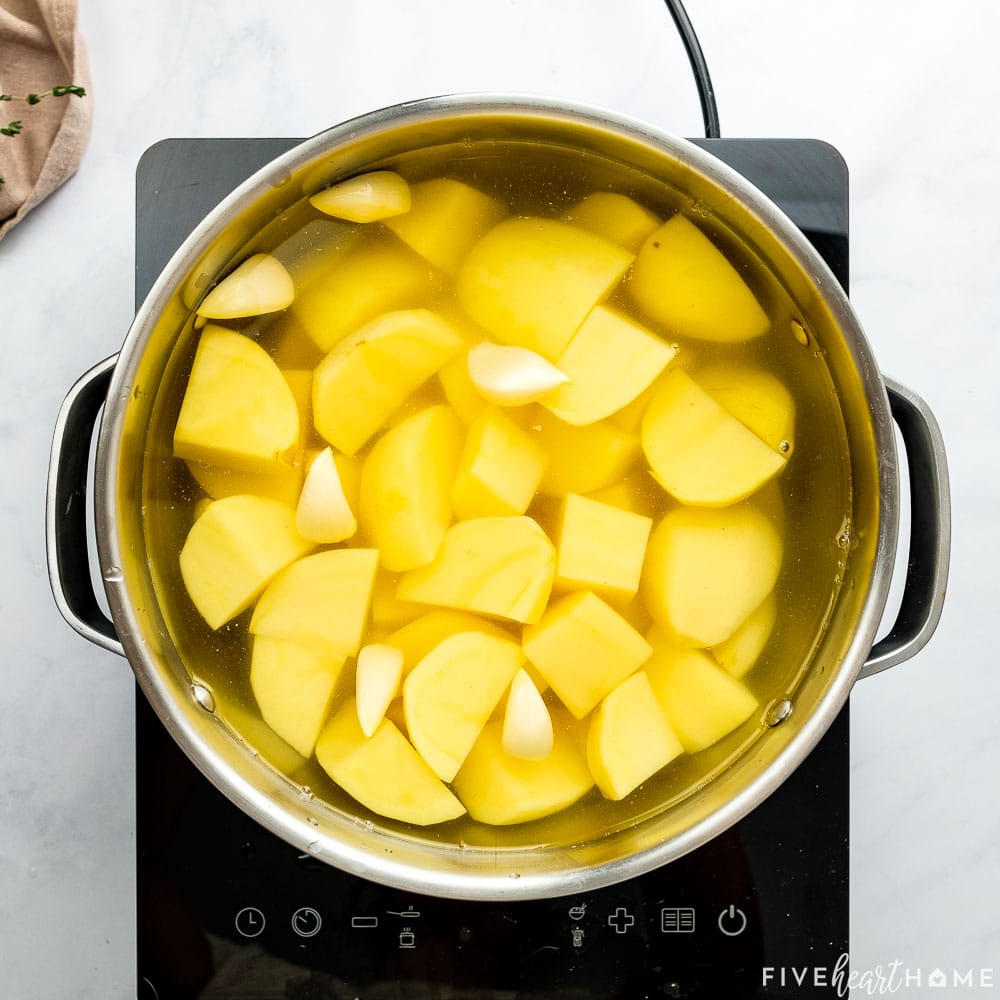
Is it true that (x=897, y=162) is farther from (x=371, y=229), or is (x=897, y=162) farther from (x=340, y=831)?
(x=340, y=831)

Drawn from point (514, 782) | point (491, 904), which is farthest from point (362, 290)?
point (491, 904)

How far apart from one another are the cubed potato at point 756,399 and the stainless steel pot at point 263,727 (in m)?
0.04

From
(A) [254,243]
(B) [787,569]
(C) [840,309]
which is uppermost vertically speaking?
(C) [840,309]

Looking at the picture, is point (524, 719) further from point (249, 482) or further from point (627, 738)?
point (249, 482)

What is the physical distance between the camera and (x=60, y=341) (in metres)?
0.88

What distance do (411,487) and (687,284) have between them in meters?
0.26

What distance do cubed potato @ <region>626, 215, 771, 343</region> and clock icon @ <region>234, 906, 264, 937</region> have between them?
57cm

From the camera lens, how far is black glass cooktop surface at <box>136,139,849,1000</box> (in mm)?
765

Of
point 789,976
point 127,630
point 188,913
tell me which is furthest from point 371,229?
point 789,976

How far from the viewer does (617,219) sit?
0.72 meters

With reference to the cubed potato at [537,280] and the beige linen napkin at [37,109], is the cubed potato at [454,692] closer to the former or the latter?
the cubed potato at [537,280]

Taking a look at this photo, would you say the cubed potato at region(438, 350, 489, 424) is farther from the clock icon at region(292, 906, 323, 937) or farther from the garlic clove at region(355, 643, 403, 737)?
the clock icon at region(292, 906, 323, 937)

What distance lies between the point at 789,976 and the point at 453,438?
520 mm

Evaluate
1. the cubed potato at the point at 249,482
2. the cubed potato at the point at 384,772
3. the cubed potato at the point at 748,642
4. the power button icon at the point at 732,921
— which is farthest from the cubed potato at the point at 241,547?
the power button icon at the point at 732,921
